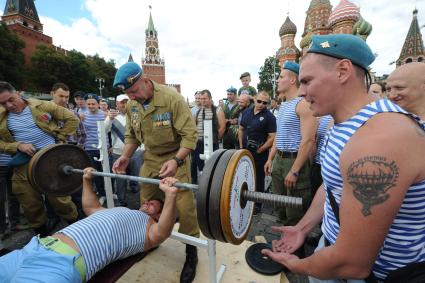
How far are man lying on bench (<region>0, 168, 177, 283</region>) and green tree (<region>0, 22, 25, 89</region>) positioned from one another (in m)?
34.8

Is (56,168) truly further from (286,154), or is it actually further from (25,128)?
(286,154)

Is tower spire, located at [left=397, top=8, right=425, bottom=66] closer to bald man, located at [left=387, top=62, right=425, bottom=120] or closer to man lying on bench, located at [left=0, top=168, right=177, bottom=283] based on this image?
bald man, located at [left=387, top=62, right=425, bottom=120]

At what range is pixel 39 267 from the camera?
1739mm

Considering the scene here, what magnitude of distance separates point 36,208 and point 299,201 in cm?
372

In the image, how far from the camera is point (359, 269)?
96 cm

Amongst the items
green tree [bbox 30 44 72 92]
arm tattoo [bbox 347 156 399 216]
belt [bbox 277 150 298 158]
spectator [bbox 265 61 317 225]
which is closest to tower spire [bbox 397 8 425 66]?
spectator [bbox 265 61 317 225]

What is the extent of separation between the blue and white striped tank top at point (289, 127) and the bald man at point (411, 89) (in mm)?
962

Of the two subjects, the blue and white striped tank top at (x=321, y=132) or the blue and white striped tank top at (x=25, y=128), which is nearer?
the blue and white striped tank top at (x=321, y=132)

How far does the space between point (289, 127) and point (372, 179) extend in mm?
2226

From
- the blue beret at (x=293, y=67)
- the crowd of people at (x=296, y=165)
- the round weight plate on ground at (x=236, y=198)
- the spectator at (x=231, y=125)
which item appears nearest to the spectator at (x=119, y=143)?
the crowd of people at (x=296, y=165)

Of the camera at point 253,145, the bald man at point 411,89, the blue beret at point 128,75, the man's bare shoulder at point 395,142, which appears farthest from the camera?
the camera at point 253,145

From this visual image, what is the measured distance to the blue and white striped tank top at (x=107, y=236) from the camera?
74.9 inches

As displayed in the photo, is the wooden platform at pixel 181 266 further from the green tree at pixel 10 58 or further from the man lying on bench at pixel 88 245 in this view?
the green tree at pixel 10 58

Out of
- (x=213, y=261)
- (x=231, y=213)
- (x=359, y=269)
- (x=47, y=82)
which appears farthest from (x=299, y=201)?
(x=47, y=82)
